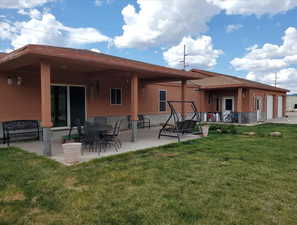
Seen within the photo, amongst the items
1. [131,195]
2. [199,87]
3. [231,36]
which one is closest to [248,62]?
[231,36]

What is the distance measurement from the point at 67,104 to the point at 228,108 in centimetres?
1147

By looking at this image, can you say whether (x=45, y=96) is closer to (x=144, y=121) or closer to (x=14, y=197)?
(x=14, y=197)

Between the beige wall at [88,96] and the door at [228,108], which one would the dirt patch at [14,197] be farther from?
the door at [228,108]

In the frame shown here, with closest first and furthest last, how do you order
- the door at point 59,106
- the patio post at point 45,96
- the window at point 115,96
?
the patio post at point 45,96 → the door at point 59,106 → the window at point 115,96

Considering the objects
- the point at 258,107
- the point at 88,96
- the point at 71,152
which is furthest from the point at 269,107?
the point at 71,152

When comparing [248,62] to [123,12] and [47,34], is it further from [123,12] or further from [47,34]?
[47,34]

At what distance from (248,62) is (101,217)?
29.9m

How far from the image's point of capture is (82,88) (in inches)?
354

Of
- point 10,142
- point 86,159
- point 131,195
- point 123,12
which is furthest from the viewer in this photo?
point 123,12

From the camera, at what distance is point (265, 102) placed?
1614cm

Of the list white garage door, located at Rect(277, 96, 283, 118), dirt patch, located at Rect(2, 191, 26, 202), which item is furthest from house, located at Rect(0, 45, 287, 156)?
white garage door, located at Rect(277, 96, 283, 118)

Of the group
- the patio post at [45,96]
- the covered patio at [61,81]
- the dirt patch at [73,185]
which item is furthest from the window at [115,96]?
the dirt patch at [73,185]

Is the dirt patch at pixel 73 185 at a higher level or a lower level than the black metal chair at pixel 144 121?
lower

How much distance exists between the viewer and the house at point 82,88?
519cm
